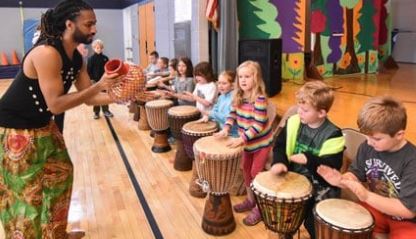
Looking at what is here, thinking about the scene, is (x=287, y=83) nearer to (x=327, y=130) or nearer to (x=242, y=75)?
(x=242, y=75)

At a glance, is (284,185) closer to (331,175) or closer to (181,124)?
(331,175)

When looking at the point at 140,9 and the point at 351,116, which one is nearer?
the point at 351,116

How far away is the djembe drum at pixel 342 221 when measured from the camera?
4.77 feet

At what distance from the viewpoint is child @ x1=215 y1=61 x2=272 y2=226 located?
2383mm

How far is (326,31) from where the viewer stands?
5.99 m

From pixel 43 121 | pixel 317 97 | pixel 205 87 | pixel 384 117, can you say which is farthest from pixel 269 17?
pixel 43 121

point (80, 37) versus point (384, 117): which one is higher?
point (80, 37)

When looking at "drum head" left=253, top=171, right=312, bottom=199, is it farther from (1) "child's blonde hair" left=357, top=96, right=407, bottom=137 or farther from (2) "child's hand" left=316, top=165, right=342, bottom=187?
(1) "child's blonde hair" left=357, top=96, right=407, bottom=137

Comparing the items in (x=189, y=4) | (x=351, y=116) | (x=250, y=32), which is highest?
(x=189, y=4)

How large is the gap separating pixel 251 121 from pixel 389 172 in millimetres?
1056

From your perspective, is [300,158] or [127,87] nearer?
[127,87]

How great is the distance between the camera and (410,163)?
4.84 feet

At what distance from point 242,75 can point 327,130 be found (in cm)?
79

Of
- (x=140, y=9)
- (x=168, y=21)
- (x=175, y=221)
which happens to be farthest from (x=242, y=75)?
(x=140, y=9)
